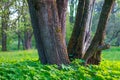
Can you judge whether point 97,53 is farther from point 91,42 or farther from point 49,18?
point 49,18

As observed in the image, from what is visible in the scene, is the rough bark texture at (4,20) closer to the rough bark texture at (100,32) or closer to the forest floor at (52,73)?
the rough bark texture at (100,32)

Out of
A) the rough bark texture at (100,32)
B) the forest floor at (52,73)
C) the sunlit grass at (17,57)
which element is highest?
the rough bark texture at (100,32)

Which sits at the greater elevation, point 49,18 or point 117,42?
point 49,18

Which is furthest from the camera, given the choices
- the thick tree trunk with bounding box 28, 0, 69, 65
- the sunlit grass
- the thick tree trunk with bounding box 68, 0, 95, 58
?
the sunlit grass

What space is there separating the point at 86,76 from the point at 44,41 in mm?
1736

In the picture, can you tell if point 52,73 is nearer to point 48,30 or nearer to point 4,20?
point 48,30

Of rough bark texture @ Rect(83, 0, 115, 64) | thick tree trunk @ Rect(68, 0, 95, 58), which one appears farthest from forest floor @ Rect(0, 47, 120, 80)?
thick tree trunk @ Rect(68, 0, 95, 58)

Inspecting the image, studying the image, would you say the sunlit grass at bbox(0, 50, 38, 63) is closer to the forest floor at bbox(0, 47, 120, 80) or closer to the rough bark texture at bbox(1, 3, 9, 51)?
the rough bark texture at bbox(1, 3, 9, 51)

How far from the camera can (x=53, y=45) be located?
8547 mm

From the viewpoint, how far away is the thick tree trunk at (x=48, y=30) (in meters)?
8.48

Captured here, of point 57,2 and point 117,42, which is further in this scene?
point 117,42

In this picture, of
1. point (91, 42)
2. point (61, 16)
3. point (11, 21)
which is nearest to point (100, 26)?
point (91, 42)

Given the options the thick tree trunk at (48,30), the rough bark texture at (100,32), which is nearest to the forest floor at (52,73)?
the thick tree trunk at (48,30)

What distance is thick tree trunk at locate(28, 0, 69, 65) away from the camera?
27.8ft
